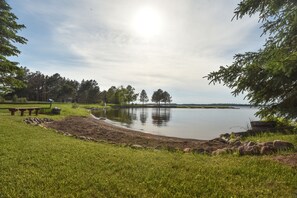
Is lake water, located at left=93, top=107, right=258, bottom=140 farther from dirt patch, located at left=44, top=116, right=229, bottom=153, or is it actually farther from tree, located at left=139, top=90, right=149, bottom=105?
tree, located at left=139, top=90, right=149, bottom=105

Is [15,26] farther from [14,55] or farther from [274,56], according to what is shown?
[274,56]

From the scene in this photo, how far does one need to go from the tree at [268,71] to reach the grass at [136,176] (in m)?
1.87

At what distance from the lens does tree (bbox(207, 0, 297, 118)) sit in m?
5.40

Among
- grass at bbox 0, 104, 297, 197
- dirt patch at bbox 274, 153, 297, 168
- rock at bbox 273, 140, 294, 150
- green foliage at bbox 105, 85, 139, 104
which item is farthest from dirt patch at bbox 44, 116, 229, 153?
green foliage at bbox 105, 85, 139, 104

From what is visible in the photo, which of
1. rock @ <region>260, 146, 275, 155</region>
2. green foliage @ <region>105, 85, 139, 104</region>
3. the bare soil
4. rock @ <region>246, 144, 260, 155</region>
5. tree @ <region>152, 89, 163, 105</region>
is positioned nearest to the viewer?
rock @ <region>260, 146, 275, 155</region>

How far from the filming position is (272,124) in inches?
566

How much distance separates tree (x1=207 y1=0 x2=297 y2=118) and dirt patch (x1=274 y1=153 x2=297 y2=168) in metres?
1.31

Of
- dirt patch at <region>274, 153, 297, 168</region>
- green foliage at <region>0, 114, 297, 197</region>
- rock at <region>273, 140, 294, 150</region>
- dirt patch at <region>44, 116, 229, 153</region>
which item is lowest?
dirt patch at <region>44, 116, 229, 153</region>

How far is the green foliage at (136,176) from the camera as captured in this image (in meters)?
4.23

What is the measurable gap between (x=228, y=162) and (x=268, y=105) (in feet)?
7.36

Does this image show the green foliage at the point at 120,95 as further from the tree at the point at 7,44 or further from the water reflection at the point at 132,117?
the tree at the point at 7,44

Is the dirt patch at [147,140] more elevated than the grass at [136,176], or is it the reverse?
the grass at [136,176]

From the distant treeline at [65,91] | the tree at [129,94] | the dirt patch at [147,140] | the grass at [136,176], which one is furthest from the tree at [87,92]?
the grass at [136,176]

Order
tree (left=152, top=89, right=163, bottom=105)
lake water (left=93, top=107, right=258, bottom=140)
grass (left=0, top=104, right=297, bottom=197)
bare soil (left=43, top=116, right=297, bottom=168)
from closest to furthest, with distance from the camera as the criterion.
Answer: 1. grass (left=0, top=104, right=297, bottom=197)
2. bare soil (left=43, top=116, right=297, bottom=168)
3. lake water (left=93, top=107, right=258, bottom=140)
4. tree (left=152, top=89, right=163, bottom=105)
